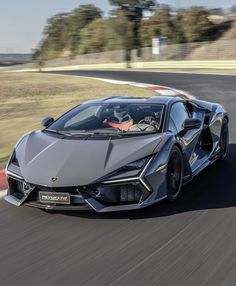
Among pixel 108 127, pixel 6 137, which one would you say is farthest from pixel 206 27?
pixel 108 127

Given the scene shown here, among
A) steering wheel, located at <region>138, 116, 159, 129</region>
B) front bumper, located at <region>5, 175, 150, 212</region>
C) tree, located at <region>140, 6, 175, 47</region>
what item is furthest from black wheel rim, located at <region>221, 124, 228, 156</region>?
tree, located at <region>140, 6, 175, 47</region>

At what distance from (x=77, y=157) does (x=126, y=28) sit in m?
64.7

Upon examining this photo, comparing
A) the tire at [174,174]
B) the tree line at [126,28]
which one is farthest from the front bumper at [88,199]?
the tree line at [126,28]

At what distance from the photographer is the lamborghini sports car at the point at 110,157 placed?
5.20 m

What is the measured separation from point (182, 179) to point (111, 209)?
1.30m

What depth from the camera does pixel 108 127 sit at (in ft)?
20.9

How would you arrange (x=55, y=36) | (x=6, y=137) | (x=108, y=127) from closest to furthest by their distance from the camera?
(x=108, y=127) < (x=6, y=137) < (x=55, y=36)

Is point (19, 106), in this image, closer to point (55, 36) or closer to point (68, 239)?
point (68, 239)

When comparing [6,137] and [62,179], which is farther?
[6,137]

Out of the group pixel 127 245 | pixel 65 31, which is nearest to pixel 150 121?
pixel 127 245

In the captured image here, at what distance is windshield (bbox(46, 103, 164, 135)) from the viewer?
6.25m

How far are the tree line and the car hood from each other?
55153mm

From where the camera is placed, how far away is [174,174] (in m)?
5.95

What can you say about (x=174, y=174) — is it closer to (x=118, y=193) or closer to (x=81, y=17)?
(x=118, y=193)
